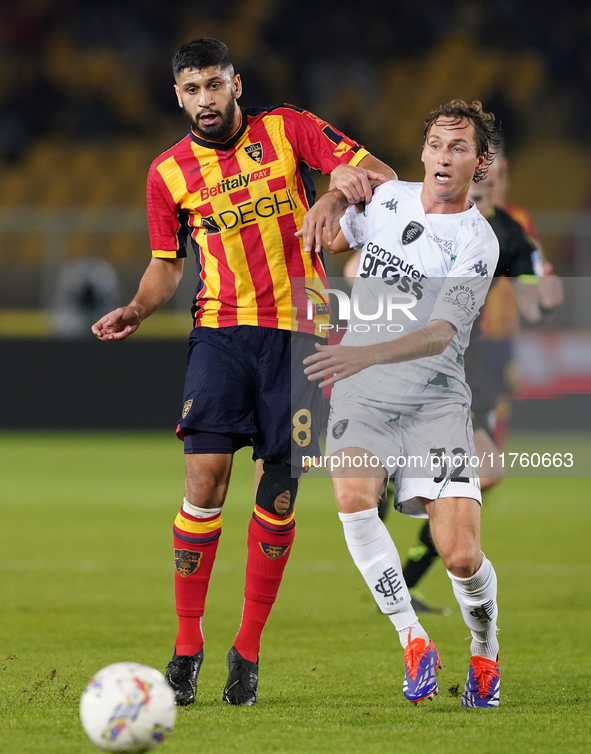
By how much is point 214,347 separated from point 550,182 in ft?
45.4

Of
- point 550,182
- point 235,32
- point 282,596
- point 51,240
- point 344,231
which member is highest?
point 235,32

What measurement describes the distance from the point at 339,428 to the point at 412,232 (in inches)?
27.8

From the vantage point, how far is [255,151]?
4207mm

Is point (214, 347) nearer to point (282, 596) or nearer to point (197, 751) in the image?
point (197, 751)

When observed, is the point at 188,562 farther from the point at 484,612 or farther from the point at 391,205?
the point at 391,205

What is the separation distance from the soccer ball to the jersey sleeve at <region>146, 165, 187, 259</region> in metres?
1.75

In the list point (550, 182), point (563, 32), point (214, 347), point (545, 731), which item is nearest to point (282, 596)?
point (214, 347)

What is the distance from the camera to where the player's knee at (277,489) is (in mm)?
Result: 4078

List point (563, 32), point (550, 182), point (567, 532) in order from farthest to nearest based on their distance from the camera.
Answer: point (563, 32) → point (550, 182) → point (567, 532)

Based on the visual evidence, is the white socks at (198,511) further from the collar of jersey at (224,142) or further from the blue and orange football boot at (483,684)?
the collar of jersey at (224,142)

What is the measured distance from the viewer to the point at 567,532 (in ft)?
28.8

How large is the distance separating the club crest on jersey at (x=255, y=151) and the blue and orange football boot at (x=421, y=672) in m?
1.83

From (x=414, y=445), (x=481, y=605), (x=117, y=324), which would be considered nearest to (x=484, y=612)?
(x=481, y=605)

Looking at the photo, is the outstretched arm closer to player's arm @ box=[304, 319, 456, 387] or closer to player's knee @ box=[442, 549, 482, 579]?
player's arm @ box=[304, 319, 456, 387]
